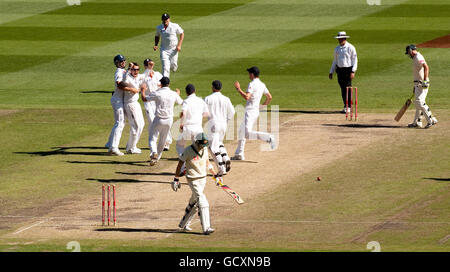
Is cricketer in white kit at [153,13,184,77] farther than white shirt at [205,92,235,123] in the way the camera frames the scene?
Yes

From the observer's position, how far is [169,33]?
31.7 m

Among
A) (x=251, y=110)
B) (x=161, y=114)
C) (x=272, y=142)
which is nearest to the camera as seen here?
(x=161, y=114)

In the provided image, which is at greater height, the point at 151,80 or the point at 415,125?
the point at 151,80

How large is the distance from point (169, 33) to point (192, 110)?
415 inches

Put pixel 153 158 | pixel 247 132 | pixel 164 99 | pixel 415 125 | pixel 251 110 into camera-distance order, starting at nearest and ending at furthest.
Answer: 1. pixel 164 99
2. pixel 153 158
3. pixel 247 132
4. pixel 251 110
5. pixel 415 125

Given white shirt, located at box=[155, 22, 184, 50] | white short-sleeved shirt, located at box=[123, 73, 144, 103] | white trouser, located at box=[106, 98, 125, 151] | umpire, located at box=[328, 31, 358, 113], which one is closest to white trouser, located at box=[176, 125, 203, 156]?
white trouser, located at box=[106, 98, 125, 151]

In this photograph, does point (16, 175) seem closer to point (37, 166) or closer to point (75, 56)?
point (37, 166)

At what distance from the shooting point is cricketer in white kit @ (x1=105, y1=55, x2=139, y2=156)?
24.2m

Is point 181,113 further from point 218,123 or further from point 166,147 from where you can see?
point 166,147

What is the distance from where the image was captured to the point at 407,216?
18703mm

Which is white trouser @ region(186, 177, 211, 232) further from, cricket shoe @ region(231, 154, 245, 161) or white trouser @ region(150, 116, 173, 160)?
cricket shoe @ region(231, 154, 245, 161)

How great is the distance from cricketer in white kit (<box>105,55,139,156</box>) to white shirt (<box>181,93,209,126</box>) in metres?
3.13


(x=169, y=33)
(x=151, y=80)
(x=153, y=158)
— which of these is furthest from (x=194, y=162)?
(x=169, y=33)

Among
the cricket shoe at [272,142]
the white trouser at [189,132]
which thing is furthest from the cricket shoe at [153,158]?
the cricket shoe at [272,142]
